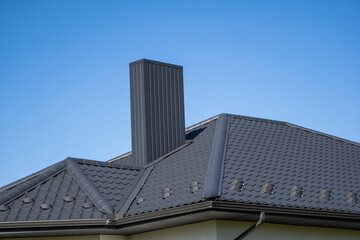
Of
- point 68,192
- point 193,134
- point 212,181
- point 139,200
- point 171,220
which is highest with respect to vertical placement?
point 193,134

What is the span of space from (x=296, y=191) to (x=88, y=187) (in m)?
4.10

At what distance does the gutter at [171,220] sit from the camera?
10477 millimetres

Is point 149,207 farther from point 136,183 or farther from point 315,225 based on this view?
point 315,225

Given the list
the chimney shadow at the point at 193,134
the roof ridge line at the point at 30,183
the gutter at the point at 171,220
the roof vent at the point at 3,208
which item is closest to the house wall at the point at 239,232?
the gutter at the point at 171,220

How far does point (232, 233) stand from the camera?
11016mm

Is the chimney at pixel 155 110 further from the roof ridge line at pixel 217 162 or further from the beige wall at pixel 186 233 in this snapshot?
the beige wall at pixel 186 233

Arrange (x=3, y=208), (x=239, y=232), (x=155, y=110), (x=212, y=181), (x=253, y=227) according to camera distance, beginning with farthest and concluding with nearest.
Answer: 1. (x=155, y=110)
2. (x=3, y=208)
3. (x=212, y=181)
4. (x=239, y=232)
5. (x=253, y=227)

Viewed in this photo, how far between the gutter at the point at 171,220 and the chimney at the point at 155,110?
334cm

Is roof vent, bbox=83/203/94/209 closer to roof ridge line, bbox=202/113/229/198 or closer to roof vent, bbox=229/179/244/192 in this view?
roof ridge line, bbox=202/113/229/198

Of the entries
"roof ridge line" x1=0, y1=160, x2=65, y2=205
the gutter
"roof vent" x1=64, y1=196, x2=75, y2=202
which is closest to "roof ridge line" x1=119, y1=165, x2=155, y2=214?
the gutter

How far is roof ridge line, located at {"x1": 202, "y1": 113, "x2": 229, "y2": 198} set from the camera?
10.6 metres

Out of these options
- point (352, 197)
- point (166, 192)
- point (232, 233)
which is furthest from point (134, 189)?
point (352, 197)

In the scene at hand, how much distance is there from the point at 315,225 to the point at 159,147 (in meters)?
4.62

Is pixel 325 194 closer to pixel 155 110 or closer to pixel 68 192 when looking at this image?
pixel 155 110
